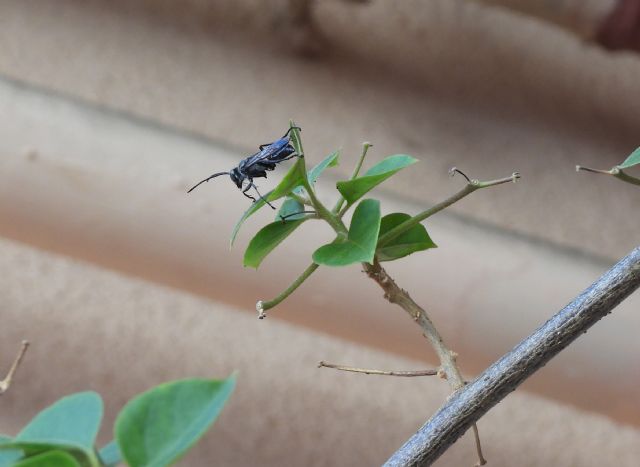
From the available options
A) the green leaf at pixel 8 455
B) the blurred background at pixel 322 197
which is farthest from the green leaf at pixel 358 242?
the blurred background at pixel 322 197

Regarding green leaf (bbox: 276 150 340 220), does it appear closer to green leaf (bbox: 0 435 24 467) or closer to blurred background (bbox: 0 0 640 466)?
green leaf (bbox: 0 435 24 467)

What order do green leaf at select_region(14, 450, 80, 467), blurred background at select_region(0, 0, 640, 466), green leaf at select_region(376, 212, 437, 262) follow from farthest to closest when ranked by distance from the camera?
blurred background at select_region(0, 0, 640, 466) < green leaf at select_region(376, 212, 437, 262) < green leaf at select_region(14, 450, 80, 467)

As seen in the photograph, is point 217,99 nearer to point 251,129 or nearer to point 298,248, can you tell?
point 251,129

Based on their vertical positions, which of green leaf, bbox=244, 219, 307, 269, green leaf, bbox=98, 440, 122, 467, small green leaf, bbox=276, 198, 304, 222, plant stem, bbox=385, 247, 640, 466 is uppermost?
small green leaf, bbox=276, 198, 304, 222

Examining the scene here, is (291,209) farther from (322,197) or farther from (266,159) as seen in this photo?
(322,197)

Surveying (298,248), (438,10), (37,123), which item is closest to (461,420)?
(298,248)

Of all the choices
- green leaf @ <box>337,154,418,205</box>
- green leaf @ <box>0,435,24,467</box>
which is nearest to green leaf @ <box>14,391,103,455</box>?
green leaf @ <box>0,435,24,467</box>
